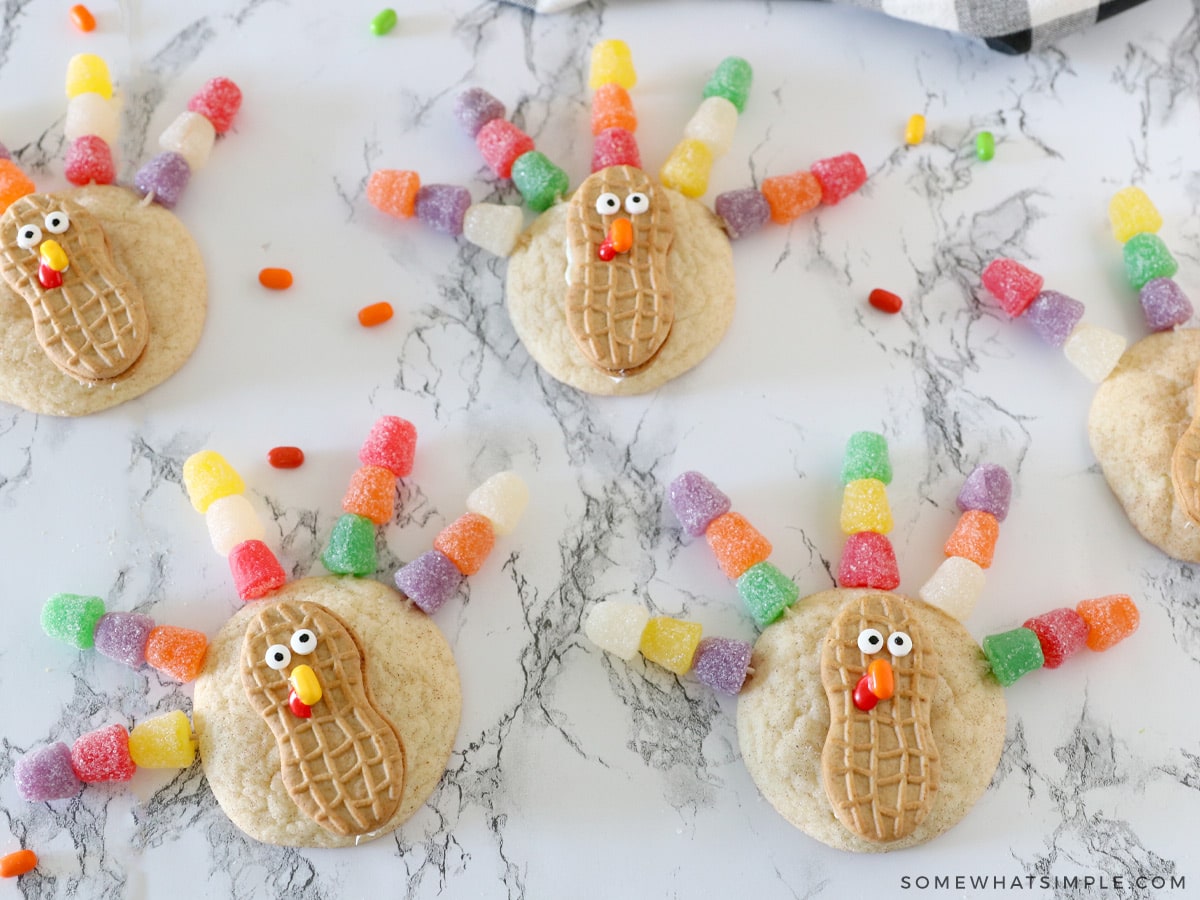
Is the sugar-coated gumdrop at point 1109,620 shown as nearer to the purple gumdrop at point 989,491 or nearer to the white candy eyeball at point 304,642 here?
the purple gumdrop at point 989,491

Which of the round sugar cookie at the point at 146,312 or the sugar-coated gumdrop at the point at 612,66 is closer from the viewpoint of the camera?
the round sugar cookie at the point at 146,312

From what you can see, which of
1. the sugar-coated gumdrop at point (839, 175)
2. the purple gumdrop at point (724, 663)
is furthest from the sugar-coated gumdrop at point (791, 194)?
the purple gumdrop at point (724, 663)

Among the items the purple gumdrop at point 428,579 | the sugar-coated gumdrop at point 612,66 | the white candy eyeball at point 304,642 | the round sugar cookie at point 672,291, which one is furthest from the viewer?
the sugar-coated gumdrop at point 612,66

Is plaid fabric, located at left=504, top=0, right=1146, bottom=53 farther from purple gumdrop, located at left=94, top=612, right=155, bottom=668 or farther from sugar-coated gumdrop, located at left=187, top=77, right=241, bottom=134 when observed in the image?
purple gumdrop, located at left=94, top=612, right=155, bottom=668

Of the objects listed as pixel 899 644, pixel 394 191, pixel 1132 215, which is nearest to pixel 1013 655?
pixel 899 644

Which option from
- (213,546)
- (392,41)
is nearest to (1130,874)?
(213,546)

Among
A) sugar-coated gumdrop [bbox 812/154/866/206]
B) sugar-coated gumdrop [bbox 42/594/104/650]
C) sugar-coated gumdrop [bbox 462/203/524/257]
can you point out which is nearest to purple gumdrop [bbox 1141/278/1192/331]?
sugar-coated gumdrop [bbox 812/154/866/206]

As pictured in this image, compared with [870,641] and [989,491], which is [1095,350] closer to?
[989,491]
